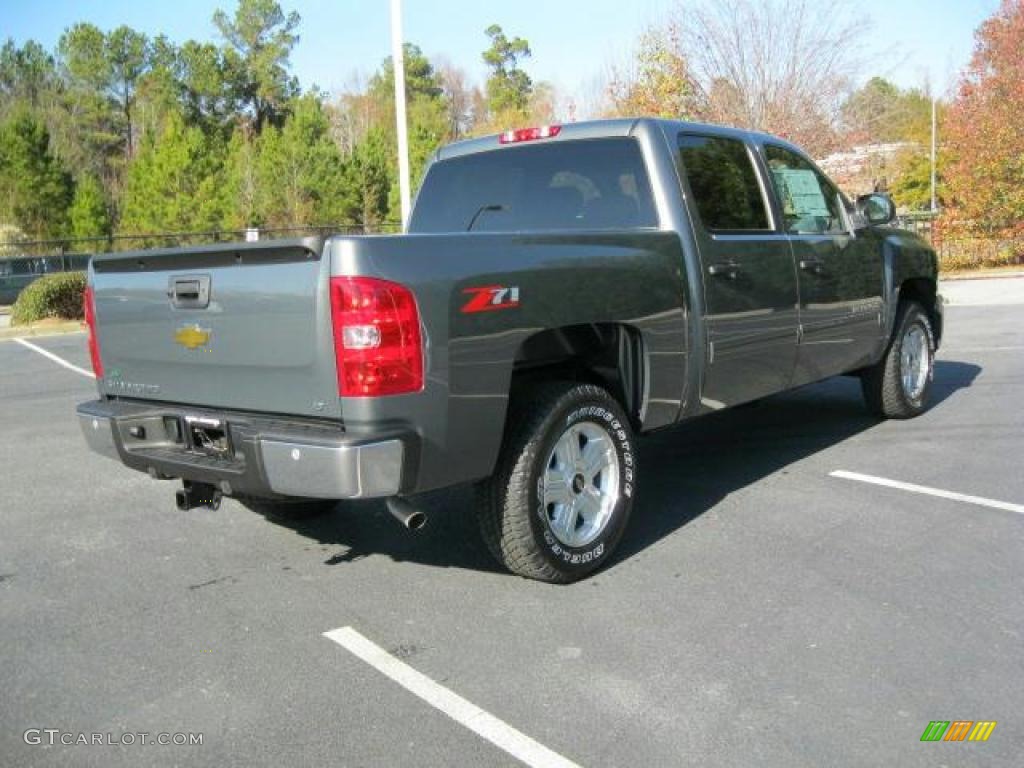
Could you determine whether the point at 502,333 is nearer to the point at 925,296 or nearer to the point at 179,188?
the point at 925,296

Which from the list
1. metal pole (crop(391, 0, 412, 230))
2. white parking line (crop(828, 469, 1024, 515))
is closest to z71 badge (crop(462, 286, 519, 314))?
white parking line (crop(828, 469, 1024, 515))

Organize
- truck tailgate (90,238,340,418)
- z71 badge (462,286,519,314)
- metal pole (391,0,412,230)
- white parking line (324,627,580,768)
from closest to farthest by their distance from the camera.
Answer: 1. white parking line (324,627,580,768)
2. truck tailgate (90,238,340,418)
3. z71 badge (462,286,519,314)
4. metal pole (391,0,412,230)

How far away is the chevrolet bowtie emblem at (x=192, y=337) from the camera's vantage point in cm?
381

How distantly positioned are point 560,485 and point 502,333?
79 centimetres

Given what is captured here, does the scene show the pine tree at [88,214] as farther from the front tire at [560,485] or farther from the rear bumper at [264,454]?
the front tire at [560,485]

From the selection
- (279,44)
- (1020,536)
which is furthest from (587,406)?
(279,44)

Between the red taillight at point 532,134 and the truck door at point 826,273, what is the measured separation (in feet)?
4.34

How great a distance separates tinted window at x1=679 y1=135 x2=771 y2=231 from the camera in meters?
4.89

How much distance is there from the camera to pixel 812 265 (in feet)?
18.3

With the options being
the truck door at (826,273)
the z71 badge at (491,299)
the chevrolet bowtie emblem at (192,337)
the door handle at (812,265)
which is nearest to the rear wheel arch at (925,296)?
the truck door at (826,273)

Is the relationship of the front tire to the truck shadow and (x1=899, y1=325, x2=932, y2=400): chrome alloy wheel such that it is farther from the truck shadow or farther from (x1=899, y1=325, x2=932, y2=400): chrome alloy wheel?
(x1=899, y1=325, x2=932, y2=400): chrome alloy wheel

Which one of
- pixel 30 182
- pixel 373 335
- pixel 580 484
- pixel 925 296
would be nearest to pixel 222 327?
pixel 373 335

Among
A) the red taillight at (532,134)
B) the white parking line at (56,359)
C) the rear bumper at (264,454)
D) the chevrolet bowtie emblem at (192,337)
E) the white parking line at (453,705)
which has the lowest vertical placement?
the white parking line at (453,705)

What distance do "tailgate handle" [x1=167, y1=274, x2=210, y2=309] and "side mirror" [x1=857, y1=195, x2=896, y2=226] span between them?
4.32 m
